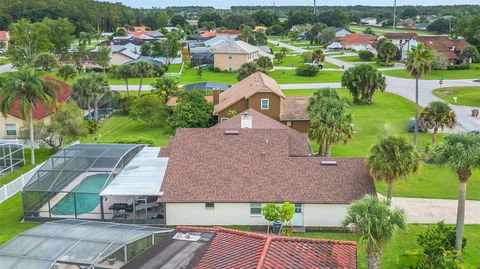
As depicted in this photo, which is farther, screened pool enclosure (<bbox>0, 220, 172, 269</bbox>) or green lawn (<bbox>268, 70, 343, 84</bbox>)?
green lawn (<bbox>268, 70, 343, 84</bbox>)

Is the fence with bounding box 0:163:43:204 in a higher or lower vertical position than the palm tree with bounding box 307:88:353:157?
lower

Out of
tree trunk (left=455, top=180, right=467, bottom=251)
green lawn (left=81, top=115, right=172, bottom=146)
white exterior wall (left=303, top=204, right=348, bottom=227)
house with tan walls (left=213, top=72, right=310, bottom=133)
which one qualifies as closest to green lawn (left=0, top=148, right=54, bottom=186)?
green lawn (left=81, top=115, right=172, bottom=146)

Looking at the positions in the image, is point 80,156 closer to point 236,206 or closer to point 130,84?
point 236,206

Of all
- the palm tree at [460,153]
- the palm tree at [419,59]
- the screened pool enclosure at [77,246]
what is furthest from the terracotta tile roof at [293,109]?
the screened pool enclosure at [77,246]

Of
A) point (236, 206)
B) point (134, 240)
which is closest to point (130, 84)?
point (236, 206)

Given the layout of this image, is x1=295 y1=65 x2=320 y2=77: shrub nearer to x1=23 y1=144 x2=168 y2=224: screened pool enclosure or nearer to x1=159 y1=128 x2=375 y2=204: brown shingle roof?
x1=159 y1=128 x2=375 y2=204: brown shingle roof

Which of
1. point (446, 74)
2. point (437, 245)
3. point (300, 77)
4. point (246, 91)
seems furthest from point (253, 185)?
point (446, 74)

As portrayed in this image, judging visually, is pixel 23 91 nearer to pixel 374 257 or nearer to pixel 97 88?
pixel 97 88
